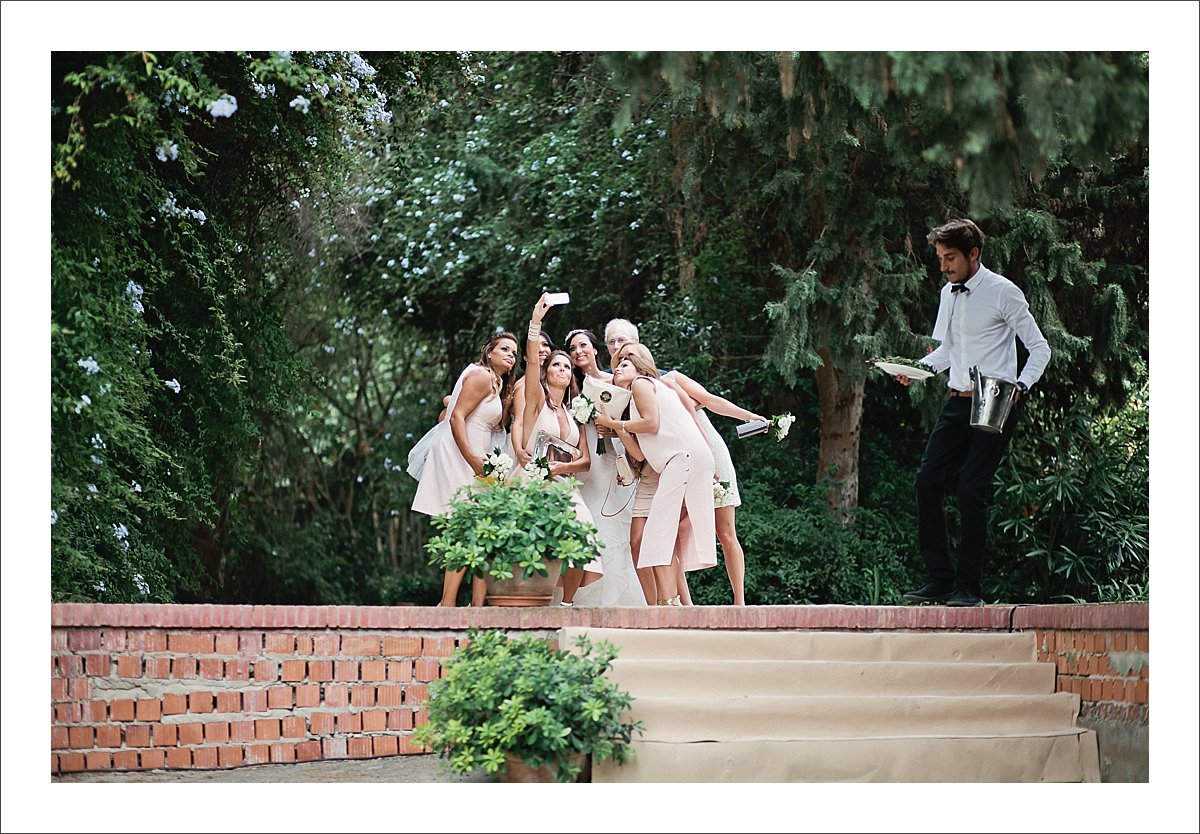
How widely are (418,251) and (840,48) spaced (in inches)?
292

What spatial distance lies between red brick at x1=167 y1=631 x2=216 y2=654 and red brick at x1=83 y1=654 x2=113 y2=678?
0.24m

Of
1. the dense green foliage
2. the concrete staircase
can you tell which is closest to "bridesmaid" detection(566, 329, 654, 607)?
the dense green foliage

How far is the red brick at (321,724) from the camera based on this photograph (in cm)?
554

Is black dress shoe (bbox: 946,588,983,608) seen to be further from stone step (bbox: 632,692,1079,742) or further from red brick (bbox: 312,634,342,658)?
red brick (bbox: 312,634,342,658)

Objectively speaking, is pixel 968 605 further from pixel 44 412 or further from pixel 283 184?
pixel 283 184

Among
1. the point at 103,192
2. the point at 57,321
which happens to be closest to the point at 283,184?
the point at 103,192

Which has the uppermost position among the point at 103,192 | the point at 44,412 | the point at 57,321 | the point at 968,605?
the point at 103,192

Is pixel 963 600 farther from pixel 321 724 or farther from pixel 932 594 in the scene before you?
pixel 321 724

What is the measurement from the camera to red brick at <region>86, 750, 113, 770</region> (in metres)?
5.27

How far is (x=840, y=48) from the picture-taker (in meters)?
4.98

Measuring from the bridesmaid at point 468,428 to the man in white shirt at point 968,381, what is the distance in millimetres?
2262

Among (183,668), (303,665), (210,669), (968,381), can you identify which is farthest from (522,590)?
(968,381)

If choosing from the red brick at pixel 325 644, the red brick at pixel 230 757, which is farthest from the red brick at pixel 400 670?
the red brick at pixel 230 757

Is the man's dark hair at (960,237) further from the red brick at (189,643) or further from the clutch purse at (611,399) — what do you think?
the red brick at (189,643)
